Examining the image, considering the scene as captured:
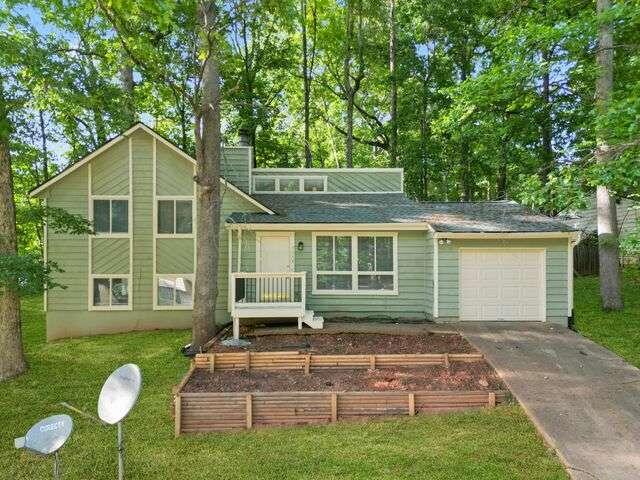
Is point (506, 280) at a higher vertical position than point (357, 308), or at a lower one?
higher

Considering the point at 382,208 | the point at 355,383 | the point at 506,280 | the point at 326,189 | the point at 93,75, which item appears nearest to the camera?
the point at 355,383

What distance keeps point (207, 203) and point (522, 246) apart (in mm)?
7446

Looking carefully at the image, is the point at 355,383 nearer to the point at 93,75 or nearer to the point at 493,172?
the point at 93,75

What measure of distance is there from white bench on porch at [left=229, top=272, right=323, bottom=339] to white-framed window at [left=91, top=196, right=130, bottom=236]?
3630 millimetres

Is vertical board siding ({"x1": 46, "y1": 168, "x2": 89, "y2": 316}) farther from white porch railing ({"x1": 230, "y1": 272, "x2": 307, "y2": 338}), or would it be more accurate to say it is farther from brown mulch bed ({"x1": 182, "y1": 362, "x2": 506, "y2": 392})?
brown mulch bed ({"x1": 182, "y1": 362, "x2": 506, "y2": 392})

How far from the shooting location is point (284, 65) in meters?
20.6

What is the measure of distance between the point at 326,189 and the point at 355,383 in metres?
8.31

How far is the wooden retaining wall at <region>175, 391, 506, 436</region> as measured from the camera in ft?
17.4

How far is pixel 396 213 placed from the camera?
11336mm

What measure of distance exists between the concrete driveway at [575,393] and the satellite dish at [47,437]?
453 centimetres

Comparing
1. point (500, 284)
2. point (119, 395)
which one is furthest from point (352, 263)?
point (119, 395)

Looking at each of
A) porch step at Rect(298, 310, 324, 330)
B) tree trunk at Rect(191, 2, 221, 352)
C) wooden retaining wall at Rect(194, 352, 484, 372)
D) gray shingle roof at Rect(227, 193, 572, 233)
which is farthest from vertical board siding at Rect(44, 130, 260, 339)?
wooden retaining wall at Rect(194, 352, 484, 372)

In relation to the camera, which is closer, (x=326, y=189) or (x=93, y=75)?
(x=93, y=75)

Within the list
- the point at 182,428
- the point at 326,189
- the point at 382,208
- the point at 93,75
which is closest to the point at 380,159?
the point at 326,189
